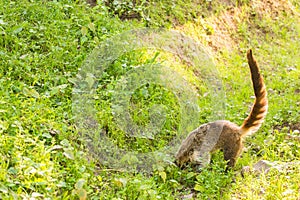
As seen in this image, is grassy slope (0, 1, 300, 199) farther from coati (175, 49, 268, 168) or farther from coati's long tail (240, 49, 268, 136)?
coati's long tail (240, 49, 268, 136)

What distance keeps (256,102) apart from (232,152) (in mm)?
573

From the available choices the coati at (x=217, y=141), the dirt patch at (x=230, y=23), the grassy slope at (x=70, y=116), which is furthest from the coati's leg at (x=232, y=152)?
the dirt patch at (x=230, y=23)

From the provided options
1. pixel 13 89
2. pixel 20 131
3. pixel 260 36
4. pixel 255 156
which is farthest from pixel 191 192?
pixel 260 36

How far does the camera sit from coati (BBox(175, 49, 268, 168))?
523 centimetres

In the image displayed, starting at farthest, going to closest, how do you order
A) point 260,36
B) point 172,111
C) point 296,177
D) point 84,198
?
point 260,36 → point 172,111 → point 296,177 → point 84,198

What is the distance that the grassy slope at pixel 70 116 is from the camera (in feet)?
14.2

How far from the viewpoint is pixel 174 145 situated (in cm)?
564

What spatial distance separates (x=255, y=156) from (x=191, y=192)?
1.10m

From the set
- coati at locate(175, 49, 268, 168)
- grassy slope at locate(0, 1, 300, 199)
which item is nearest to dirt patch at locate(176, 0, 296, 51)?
grassy slope at locate(0, 1, 300, 199)

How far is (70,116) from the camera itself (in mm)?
5281

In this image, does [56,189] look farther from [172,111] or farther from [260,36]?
[260,36]

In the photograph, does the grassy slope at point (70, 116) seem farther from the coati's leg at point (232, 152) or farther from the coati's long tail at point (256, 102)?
the coati's long tail at point (256, 102)

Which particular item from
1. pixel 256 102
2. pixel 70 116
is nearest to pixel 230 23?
pixel 256 102

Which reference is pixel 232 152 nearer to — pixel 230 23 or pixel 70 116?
pixel 70 116
